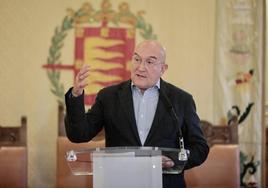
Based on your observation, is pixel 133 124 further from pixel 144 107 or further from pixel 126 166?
pixel 126 166

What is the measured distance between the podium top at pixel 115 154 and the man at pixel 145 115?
10.1 inches

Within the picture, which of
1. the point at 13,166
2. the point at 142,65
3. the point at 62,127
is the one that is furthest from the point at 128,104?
the point at 62,127

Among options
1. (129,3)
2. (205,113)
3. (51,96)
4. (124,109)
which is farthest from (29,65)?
(124,109)

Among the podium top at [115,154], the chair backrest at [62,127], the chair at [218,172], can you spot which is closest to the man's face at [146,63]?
the podium top at [115,154]

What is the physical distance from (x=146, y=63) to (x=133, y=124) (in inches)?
10.8

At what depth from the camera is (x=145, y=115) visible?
194 cm

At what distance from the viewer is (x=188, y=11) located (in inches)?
148

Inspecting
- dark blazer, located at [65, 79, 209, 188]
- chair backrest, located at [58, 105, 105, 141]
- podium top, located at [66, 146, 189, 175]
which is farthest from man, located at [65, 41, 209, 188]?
chair backrest, located at [58, 105, 105, 141]

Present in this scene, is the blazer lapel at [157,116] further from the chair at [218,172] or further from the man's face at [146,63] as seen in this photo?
the chair at [218,172]

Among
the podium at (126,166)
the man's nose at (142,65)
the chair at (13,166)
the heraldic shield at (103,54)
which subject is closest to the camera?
the podium at (126,166)

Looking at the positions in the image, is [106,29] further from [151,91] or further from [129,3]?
[151,91]

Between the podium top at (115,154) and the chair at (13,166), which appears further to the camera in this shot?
the chair at (13,166)

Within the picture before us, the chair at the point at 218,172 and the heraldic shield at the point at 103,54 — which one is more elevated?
the heraldic shield at the point at 103,54

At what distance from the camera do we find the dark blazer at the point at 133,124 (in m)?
1.86
